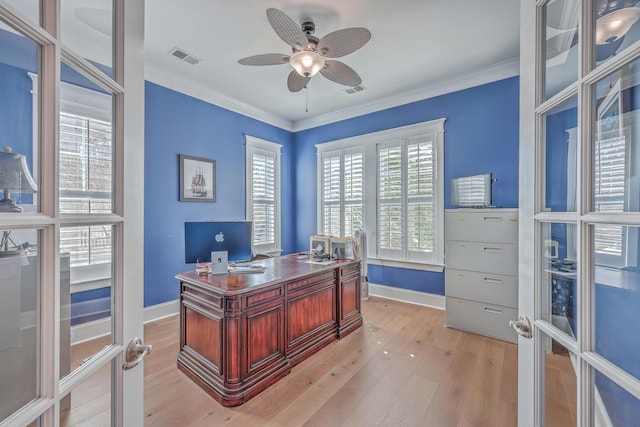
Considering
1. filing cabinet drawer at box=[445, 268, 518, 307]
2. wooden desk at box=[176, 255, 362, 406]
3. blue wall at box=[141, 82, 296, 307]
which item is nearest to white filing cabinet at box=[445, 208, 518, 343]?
filing cabinet drawer at box=[445, 268, 518, 307]

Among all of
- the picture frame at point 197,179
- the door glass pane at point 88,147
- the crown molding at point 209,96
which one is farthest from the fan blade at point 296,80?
the door glass pane at point 88,147

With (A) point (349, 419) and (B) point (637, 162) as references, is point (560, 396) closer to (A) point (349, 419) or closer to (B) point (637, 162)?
(B) point (637, 162)

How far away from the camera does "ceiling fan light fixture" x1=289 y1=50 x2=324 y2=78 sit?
7.48ft

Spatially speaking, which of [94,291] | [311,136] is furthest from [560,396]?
[311,136]

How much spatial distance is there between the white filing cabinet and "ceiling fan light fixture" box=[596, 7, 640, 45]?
2.51 metres

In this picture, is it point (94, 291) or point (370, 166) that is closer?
point (94, 291)

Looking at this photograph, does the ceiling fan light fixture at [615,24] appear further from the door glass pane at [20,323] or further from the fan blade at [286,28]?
the fan blade at [286,28]

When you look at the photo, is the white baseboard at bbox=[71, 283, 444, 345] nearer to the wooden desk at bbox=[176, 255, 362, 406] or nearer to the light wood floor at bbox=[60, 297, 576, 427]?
the light wood floor at bbox=[60, 297, 576, 427]

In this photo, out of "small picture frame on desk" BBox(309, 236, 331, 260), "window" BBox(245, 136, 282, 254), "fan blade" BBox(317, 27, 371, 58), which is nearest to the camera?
"fan blade" BBox(317, 27, 371, 58)

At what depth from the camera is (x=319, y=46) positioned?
224cm

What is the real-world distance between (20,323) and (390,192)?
4.04m

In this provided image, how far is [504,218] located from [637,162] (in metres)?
2.56

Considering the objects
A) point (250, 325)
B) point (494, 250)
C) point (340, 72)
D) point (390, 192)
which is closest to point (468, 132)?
point (390, 192)

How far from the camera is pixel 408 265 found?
4.02 metres
